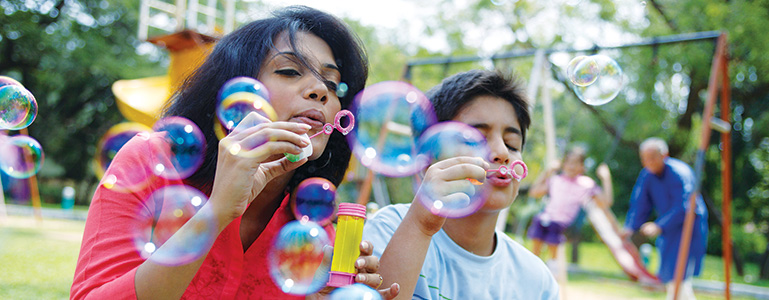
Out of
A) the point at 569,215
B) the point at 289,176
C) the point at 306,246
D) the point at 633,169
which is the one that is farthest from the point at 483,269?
the point at 633,169

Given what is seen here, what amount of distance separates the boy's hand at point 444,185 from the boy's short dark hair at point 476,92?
1.58 feet

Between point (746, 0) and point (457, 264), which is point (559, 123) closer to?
point (746, 0)

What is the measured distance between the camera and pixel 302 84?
130 centimetres

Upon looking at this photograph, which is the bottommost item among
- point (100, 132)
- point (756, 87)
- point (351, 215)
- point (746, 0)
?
point (100, 132)

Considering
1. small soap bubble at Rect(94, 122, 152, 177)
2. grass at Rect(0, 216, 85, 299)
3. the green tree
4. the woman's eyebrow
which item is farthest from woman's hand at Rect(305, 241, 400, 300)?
the green tree

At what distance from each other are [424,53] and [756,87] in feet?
23.8

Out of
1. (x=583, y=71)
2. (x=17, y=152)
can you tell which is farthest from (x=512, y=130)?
(x=17, y=152)

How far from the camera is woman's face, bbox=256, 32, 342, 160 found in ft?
4.18

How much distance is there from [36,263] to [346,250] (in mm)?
4786

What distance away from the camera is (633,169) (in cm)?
1543

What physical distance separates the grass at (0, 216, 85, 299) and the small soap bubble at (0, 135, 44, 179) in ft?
4.32

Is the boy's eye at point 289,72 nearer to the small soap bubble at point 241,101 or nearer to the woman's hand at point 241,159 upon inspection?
the small soap bubble at point 241,101

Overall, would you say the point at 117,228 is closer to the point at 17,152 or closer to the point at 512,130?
the point at 512,130

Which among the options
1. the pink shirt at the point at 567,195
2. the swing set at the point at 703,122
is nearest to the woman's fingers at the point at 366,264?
the swing set at the point at 703,122
